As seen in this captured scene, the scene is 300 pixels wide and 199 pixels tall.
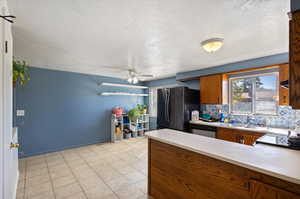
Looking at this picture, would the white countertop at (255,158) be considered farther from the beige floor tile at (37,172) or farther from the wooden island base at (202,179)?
the beige floor tile at (37,172)

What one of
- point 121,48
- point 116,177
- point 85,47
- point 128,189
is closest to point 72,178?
point 116,177

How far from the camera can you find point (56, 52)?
262 cm

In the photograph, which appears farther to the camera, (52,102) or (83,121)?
(83,121)

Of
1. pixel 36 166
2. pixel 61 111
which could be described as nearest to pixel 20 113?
pixel 61 111

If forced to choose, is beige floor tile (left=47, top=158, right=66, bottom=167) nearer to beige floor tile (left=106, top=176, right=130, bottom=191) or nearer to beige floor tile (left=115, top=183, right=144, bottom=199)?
beige floor tile (left=106, top=176, right=130, bottom=191)

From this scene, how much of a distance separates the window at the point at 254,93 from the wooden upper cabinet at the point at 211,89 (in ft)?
1.48

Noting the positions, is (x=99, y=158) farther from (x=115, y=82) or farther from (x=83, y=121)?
(x=115, y=82)

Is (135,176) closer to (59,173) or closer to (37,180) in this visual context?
(59,173)

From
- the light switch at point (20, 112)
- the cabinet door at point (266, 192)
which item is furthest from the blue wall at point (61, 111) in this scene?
the cabinet door at point (266, 192)

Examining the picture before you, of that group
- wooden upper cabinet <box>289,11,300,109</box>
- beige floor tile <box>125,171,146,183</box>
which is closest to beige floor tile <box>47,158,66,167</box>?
beige floor tile <box>125,171,146,183</box>

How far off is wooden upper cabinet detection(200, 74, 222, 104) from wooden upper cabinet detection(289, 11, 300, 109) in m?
2.46

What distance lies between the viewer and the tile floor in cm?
206

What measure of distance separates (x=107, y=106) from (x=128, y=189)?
3184 mm

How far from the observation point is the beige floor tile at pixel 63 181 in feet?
7.51
